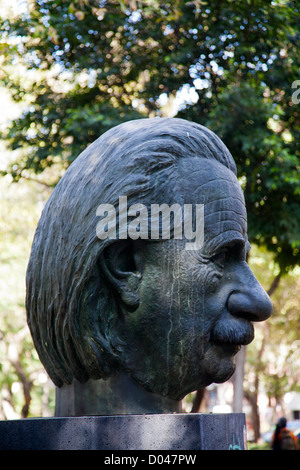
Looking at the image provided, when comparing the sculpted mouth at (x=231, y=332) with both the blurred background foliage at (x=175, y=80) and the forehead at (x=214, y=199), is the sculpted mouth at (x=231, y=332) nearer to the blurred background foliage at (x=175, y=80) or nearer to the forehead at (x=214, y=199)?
the forehead at (x=214, y=199)

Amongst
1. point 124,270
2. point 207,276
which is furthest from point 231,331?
point 124,270

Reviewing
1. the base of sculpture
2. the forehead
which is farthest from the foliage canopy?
the base of sculpture

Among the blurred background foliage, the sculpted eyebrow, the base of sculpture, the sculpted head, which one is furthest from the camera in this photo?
the blurred background foliage

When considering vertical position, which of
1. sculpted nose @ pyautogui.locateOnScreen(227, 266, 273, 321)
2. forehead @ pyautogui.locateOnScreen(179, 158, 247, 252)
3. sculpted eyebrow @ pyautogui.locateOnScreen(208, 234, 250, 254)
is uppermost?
forehead @ pyautogui.locateOnScreen(179, 158, 247, 252)

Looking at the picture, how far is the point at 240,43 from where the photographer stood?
888cm

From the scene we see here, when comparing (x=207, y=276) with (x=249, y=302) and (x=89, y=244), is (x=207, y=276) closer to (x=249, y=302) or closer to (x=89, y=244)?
(x=249, y=302)

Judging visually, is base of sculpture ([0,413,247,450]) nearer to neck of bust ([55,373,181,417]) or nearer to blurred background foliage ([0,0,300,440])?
neck of bust ([55,373,181,417])

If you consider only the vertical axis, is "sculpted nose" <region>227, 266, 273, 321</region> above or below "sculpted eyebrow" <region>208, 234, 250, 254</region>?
below

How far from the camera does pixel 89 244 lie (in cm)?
335

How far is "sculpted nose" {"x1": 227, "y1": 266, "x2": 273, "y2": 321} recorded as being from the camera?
3.47 m

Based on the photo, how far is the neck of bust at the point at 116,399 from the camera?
3.38 m

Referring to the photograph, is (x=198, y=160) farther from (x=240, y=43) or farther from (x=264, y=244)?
(x=264, y=244)

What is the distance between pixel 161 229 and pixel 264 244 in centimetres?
699

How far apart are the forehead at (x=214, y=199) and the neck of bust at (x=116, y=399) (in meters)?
0.85
